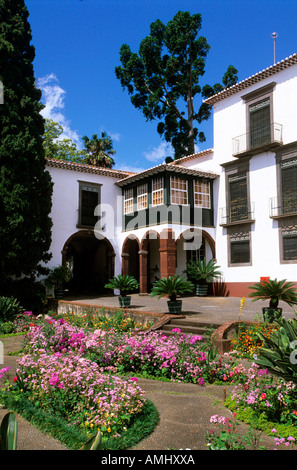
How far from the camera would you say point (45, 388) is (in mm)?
4676

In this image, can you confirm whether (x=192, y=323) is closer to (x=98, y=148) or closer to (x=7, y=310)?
(x=7, y=310)

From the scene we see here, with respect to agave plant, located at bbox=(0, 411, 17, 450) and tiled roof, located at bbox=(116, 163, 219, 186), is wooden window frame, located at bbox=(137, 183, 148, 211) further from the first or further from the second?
agave plant, located at bbox=(0, 411, 17, 450)

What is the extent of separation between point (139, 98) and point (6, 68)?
46.8 ft

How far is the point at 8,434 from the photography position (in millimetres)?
2096

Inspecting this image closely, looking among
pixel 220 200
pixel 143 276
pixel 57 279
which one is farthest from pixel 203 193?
pixel 57 279

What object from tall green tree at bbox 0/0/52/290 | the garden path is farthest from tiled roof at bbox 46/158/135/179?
the garden path

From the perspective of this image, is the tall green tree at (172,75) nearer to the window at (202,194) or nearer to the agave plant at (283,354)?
the window at (202,194)

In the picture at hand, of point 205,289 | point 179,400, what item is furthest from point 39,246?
point 179,400

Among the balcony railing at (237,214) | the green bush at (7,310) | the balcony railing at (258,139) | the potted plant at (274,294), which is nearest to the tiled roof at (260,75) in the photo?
the balcony railing at (258,139)

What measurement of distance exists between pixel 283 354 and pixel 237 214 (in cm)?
1478

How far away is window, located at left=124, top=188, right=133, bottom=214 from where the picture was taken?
21484 millimetres

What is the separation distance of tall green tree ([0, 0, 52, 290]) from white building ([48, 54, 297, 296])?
292 cm

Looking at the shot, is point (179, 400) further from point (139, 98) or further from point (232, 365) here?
point (139, 98)
